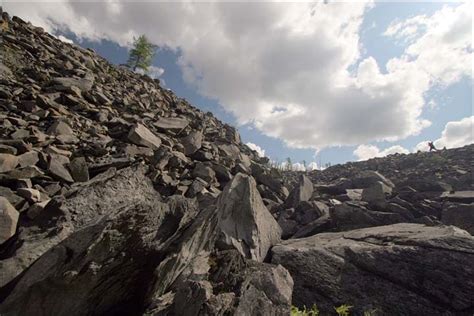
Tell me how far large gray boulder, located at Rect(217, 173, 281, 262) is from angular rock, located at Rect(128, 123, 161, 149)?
4.67 m

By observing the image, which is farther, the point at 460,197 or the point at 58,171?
the point at 460,197

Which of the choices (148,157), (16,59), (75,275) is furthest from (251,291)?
(16,59)

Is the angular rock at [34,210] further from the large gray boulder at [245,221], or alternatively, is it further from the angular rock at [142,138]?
the angular rock at [142,138]

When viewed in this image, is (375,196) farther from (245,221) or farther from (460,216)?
(245,221)

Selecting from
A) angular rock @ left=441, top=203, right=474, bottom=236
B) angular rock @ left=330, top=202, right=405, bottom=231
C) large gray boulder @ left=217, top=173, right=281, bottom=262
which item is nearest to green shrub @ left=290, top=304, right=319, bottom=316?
large gray boulder @ left=217, top=173, right=281, bottom=262

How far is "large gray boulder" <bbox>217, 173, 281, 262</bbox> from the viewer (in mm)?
7570

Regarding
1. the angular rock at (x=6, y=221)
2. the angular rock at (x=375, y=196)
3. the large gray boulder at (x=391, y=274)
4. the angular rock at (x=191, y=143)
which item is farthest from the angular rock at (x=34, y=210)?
the angular rock at (x=375, y=196)

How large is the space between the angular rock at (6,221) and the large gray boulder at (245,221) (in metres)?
4.08

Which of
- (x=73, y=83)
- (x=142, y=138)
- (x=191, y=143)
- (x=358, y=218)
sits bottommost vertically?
(x=358, y=218)

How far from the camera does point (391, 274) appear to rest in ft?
22.6

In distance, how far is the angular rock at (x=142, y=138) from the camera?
39.0 ft

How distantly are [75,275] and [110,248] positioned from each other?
545 millimetres

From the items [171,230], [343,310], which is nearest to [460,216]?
[343,310]

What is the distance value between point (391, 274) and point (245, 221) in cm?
358
